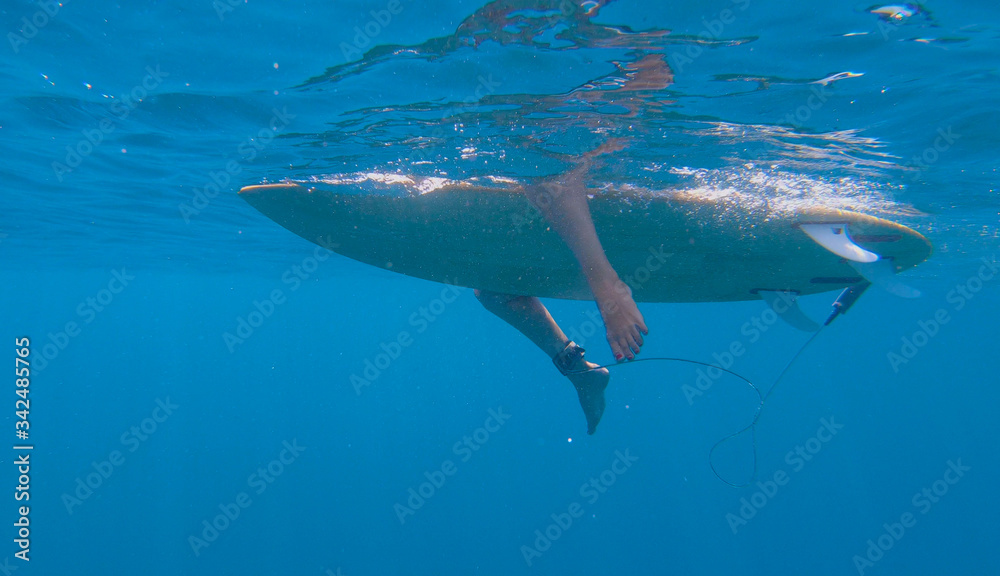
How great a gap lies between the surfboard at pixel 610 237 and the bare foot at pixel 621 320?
1428 millimetres

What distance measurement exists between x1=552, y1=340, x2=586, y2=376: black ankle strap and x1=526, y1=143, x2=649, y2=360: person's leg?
1383mm

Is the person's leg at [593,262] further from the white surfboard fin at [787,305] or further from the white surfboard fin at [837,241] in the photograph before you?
the white surfboard fin at [787,305]

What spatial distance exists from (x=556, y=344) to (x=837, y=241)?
311cm

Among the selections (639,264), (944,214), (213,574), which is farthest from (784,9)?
(213,574)

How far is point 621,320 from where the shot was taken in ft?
13.4

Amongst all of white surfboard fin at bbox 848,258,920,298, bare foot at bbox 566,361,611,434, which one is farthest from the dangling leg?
white surfboard fin at bbox 848,258,920,298

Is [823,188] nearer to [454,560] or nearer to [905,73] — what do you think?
[905,73]

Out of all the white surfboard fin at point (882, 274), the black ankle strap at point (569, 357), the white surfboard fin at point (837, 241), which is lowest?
the black ankle strap at point (569, 357)

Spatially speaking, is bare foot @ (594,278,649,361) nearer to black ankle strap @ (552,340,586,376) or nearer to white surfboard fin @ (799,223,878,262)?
black ankle strap @ (552,340,586,376)

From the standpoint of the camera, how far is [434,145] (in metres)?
8.15

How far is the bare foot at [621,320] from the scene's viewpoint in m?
3.89

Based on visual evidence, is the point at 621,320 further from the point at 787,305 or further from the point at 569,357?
the point at 787,305

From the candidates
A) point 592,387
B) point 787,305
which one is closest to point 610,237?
point 592,387

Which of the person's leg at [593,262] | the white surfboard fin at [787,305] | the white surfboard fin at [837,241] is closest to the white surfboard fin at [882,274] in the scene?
the white surfboard fin at [837,241]
